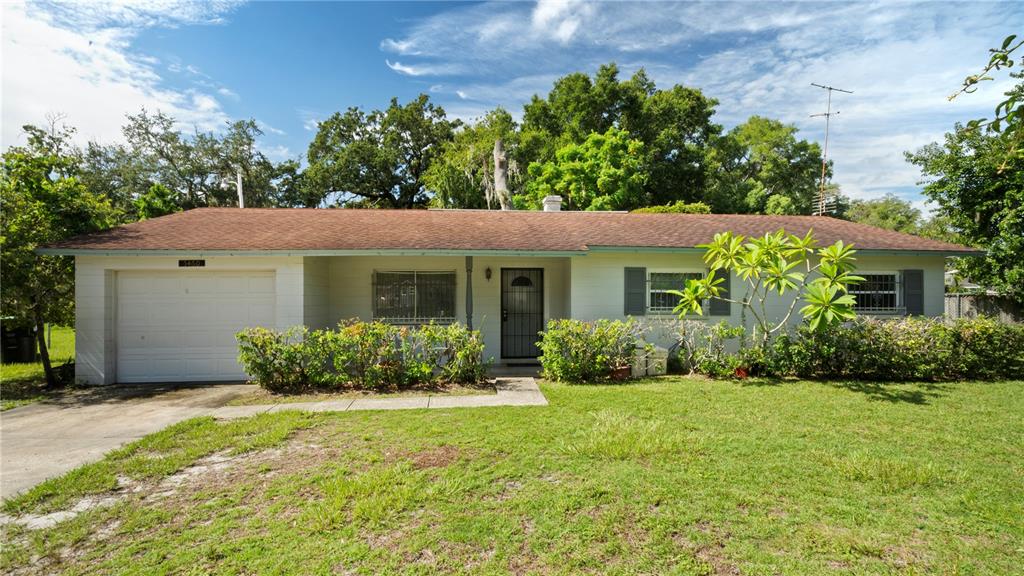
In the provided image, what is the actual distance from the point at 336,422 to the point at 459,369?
2.49m

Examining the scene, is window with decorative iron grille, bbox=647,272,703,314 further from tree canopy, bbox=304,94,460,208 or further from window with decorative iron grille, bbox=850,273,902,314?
tree canopy, bbox=304,94,460,208

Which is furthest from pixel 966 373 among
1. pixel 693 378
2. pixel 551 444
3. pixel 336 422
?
pixel 336 422

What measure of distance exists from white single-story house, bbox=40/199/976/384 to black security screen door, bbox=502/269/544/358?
2 centimetres

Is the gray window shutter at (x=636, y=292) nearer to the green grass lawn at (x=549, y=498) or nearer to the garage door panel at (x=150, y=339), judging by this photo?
the green grass lawn at (x=549, y=498)

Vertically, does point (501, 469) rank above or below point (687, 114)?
below

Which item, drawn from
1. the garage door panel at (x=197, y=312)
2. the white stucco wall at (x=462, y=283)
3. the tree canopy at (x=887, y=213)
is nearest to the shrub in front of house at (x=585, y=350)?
the white stucco wall at (x=462, y=283)

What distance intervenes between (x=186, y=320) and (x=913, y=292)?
14839 mm

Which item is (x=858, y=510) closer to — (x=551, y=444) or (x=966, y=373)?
(x=551, y=444)

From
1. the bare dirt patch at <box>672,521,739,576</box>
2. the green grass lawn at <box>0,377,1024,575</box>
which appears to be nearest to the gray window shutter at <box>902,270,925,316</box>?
the green grass lawn at <box>0,377,1024,575</box>

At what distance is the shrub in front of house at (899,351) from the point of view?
27.5ft

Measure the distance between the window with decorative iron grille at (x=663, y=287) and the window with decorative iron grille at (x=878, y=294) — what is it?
359 centimetres

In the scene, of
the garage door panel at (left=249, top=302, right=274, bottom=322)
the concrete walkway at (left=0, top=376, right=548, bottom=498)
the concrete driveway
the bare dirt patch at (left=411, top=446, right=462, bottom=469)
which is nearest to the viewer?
the bare dirt patch at (left=411, top=446, right=462, bottom=469)

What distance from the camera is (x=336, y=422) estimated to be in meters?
5.89

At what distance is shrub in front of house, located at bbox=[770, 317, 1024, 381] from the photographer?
330 inches
